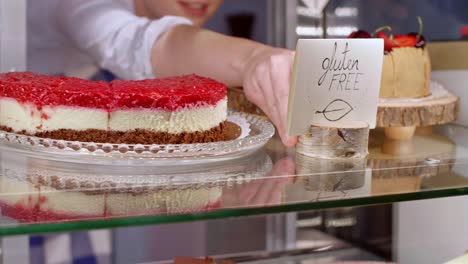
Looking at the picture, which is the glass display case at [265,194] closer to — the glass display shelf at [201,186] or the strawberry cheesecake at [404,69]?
the glass display shelf at [201,186]

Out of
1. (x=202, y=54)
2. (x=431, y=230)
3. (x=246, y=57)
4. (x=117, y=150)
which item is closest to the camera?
(x=117, y=150)

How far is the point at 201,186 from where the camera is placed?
856 mm

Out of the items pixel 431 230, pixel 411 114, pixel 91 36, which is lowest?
pixel 431 230

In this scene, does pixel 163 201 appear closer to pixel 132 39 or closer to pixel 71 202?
pixel 71 202

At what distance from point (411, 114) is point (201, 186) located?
2.07ft

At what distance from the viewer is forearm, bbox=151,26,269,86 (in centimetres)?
151

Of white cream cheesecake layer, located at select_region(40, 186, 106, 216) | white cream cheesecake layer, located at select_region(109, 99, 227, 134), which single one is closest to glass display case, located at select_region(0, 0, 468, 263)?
white cream cheesecake layer, located at select_region(40, 186, 106, 216)

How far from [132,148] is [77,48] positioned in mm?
787

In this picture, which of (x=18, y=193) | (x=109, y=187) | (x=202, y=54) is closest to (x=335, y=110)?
(x=109, y=187)

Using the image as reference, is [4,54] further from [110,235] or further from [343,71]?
[343,71]

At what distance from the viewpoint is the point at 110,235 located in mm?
1379

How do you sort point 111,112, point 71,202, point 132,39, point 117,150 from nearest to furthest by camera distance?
point 71,202
point 117,150
point 111,112
point 132,39

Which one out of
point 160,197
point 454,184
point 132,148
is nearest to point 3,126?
point 132,148

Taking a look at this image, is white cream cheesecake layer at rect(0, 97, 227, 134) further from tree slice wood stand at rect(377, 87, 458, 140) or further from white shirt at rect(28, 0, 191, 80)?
white shirt at rect(28, 0, 191, 80)
